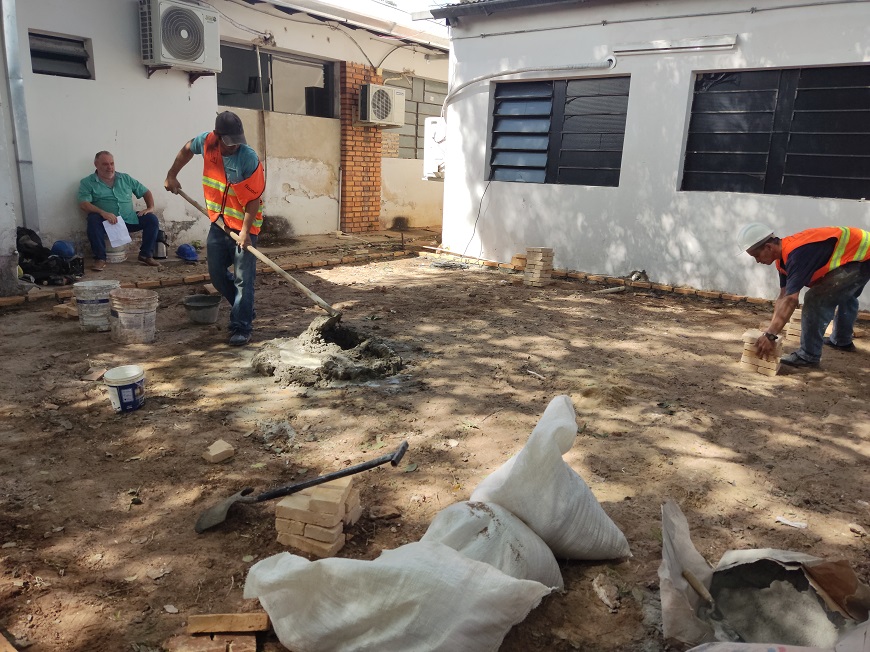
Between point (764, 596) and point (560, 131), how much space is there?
741 centimetres

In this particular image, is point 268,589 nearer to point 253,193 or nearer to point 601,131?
point 253,193

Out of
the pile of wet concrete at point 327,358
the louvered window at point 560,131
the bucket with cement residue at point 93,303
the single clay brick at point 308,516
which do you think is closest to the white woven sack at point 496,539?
the single clay brick at point 308,516

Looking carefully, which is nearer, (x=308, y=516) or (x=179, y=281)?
(x=308, y=516)

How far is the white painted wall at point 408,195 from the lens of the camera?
1278cm

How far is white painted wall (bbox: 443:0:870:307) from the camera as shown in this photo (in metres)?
6.65

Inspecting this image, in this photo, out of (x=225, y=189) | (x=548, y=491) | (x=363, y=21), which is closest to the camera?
(x=548, y=491)

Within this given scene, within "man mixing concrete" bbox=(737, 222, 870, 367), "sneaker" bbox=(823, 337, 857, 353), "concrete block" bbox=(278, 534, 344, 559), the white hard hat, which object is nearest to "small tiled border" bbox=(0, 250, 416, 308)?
"concrete block" bbox=(278, 534, 344, 559)

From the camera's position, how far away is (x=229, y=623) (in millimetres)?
2014

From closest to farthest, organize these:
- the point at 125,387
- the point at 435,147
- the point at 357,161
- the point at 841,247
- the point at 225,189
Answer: the point at 125,387, the point at 841,247, the point at 225,189, the point at 435,147, the point at 357,161

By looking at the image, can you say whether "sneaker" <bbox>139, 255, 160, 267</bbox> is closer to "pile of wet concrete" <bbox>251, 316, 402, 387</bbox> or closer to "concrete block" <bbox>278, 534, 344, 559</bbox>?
"pile of wet concrete" <bbox>251, 316, 402, 387</bbox>

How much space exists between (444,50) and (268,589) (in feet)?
41.5

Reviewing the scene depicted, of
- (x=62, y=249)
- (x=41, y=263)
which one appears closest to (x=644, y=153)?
(x=62, y=249)

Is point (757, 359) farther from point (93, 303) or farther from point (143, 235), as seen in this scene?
point (143, 235)

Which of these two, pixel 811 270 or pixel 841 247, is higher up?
pixel 841 247
